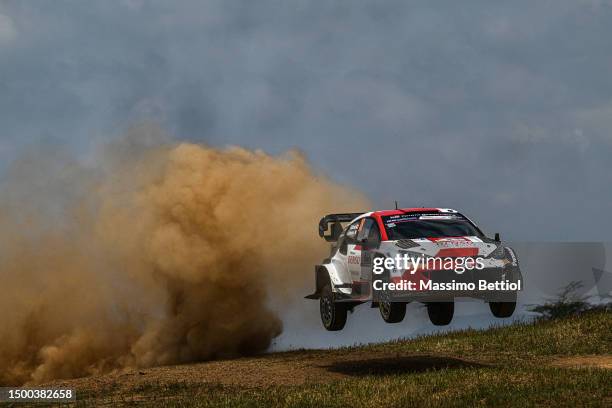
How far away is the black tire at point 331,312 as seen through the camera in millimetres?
12195

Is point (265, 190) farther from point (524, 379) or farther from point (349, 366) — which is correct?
point (349, 366)

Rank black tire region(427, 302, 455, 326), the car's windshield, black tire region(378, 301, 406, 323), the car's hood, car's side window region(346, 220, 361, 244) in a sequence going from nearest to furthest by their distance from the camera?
the car's hood
black tire region(378, 301, 406, 323)
black tire region(427, 302, 455, 326)
the car's windshield
car's side window region(346, 220, 361, 244)

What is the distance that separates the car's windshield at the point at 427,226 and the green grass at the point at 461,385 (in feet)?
33.1

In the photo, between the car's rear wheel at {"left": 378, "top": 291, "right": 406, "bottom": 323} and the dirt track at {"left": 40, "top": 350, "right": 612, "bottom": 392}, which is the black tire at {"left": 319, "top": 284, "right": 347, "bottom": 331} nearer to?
the car's rear wheel at {"left": 378, "top": 291, "right": 406, "bottom": 323}

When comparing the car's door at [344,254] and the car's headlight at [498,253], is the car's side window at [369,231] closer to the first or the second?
the car's door at [344,254]

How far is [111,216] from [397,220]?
24915 millimetres

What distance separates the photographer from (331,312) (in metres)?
12.3

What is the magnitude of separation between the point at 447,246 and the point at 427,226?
54.9 inches

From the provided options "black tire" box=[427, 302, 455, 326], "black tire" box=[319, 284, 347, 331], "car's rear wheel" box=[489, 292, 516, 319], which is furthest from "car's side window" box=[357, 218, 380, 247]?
"car's rear wheel" box=[489, 292, 516, 319]

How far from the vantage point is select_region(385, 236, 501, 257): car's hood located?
36.8 feet

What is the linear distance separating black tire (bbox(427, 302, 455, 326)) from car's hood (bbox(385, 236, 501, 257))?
86cm

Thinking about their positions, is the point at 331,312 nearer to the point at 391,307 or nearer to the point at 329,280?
the point at 329,280

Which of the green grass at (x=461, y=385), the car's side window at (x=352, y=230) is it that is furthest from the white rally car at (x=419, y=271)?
the green grass at (x=461, y=385)

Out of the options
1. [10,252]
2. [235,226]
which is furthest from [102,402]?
[10,252]
